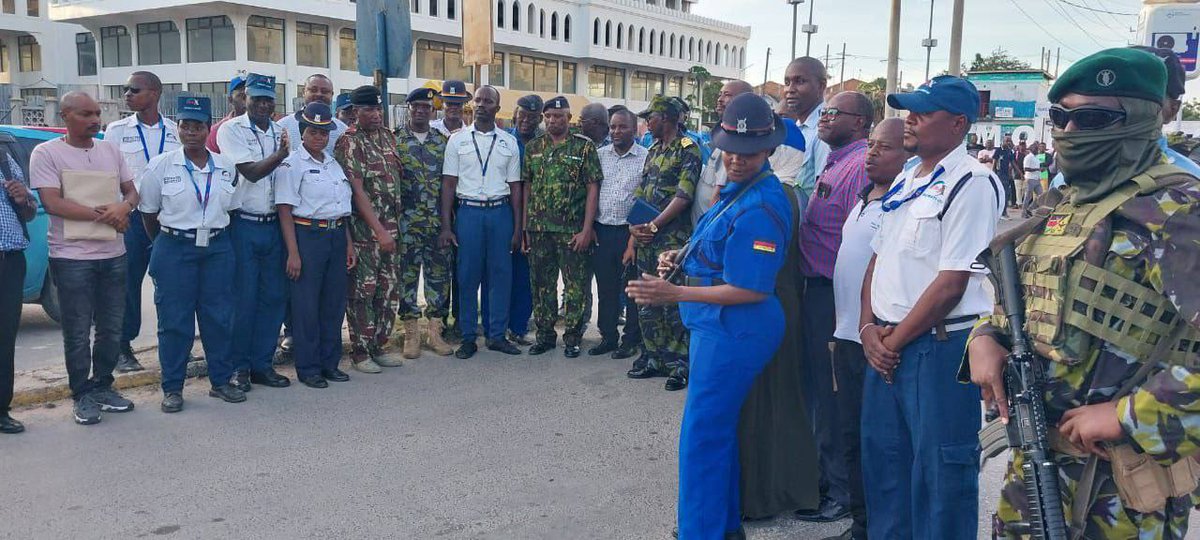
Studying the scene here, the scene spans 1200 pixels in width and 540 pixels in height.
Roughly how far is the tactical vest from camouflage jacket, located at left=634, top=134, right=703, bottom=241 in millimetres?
4025

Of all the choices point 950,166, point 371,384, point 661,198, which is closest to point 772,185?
point 950,166

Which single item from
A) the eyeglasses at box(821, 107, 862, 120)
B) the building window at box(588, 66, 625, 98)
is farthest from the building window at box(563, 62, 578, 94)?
the eyeglasses at box(821, 107, 862, 120)

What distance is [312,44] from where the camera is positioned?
144ft

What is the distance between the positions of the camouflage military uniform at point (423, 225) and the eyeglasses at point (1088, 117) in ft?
17.7

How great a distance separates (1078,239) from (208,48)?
46574 mm

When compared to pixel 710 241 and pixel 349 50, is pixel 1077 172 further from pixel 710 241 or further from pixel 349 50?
pixel 349 50

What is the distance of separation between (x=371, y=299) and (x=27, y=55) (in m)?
52.9

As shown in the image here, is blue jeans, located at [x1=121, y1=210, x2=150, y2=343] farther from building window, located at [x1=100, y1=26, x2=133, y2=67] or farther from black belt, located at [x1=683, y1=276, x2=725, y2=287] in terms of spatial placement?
building window, located at [x1=100, y1=26, x2=133, y2=67]

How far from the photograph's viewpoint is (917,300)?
9.61ft

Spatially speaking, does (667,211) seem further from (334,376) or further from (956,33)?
(956,33)

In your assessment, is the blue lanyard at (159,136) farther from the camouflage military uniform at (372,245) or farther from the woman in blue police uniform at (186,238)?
the camouflage military uniform at (372,245)

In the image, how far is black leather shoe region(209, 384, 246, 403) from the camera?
5.54 m

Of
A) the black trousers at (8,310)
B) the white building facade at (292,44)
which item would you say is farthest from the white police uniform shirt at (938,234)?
the white building facade at (292,44)

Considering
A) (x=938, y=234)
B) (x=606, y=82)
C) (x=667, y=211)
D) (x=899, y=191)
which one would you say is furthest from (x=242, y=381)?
(x=606, y=82)
